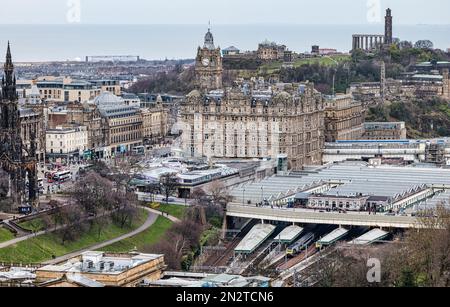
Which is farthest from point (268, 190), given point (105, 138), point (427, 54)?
point (427, 54)

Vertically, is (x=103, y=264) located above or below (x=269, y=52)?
below

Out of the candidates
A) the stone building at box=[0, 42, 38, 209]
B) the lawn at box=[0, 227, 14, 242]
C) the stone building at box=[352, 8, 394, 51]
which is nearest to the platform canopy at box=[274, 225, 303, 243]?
the stone building at box=[0, 42, 38, 209]

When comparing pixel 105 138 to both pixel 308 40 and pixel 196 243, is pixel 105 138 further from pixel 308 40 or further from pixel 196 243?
pixel 308 40

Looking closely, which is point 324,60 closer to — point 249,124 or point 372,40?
point 372,40

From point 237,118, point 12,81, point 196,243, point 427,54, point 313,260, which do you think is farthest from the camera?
point 427,54

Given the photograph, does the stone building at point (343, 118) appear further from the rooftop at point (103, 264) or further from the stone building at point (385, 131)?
the rooftop at point (103, 264)

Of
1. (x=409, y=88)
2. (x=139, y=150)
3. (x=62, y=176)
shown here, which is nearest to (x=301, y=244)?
(x=62, y=176)
